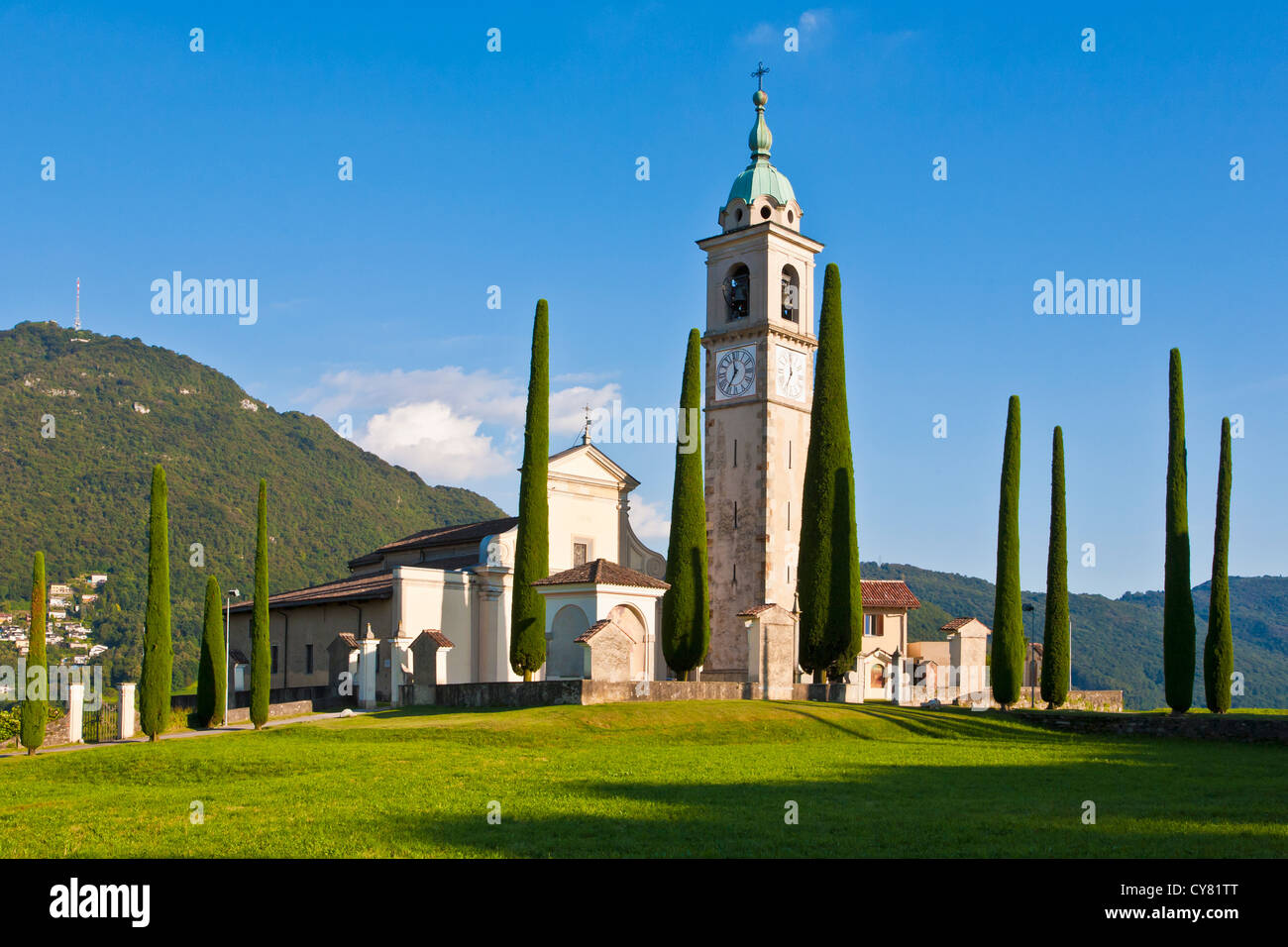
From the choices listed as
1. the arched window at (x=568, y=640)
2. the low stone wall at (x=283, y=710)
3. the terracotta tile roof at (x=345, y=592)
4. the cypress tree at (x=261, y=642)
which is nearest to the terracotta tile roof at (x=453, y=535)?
the terracotta tile roof at (x=345, y=592)

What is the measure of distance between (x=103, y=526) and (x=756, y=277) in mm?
56680

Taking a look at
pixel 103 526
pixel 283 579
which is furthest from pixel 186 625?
pixel 103 526

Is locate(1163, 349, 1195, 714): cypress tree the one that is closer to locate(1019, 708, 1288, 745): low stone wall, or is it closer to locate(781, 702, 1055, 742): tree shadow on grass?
locate(1019, 708, 1288, 745): low stone wall

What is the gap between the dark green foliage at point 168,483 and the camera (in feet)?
250

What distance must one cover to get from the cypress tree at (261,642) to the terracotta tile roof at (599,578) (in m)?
7.98

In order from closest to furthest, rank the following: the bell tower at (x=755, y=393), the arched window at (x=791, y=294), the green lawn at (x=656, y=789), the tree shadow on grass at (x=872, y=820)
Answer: the tree shadow on grass at (x=872, y=820) → the green lawn at (x=656, y=789) → the bell tower at (x=755, y=393) → the arched window at (x=791, y=294)

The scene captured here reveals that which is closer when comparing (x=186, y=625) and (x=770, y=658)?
(x=770, y=658)

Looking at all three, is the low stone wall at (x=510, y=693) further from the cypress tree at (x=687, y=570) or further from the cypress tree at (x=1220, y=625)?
the cypress tree at (x=1220, y=625)

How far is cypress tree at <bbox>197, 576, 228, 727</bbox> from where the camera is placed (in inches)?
1362

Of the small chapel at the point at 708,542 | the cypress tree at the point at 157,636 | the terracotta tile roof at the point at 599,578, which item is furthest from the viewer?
the small chapel at the point at 708,542

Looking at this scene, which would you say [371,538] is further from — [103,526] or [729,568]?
[729,568]

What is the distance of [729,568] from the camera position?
42812mm

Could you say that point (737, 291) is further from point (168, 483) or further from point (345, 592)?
point (168, 483)

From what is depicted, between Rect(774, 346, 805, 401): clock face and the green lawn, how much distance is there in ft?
52.1
